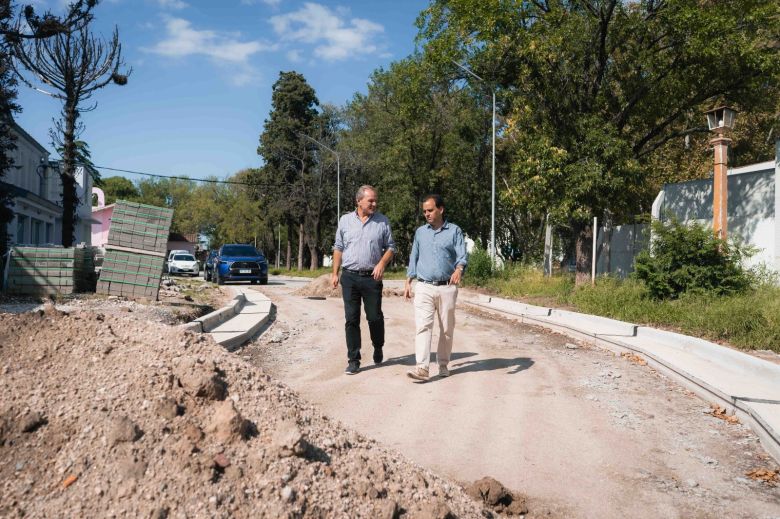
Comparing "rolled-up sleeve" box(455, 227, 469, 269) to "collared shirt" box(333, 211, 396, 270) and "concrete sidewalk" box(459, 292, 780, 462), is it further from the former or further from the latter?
"concrete sidewalk" box(459, 292, 780, 462)

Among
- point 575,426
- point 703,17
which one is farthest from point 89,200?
point 575,426

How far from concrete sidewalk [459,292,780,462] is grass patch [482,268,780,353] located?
55cm

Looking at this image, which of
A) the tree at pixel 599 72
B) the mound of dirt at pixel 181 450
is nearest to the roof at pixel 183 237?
the tree at pixel 599 72

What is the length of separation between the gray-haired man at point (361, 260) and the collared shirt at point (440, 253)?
388 millimetres

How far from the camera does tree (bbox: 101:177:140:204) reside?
100600 millimetres

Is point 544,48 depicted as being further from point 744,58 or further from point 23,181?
point 23,181

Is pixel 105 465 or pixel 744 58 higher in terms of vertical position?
pixel 744 58

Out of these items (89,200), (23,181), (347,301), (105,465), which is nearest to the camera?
(105,465)

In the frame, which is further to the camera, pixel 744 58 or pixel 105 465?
pixel 744 58

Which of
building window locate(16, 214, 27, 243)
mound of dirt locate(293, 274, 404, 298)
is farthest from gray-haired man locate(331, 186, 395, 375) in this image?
building window locate(16, 214, 27, 243)

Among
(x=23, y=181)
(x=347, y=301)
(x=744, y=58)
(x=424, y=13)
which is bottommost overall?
(x=347, y=301)

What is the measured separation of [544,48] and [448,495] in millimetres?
15608

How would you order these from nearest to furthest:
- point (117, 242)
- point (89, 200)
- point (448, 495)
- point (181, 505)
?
point (181, 505) < point (448, 495) < point (117, 242) < point (89, 200)

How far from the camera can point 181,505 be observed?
9.47ft
